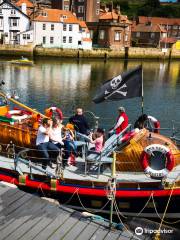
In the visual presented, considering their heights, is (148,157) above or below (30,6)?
below

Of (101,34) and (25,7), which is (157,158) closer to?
(25,7)

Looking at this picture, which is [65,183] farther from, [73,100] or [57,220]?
[73,100]

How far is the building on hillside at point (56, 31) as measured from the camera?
243ft

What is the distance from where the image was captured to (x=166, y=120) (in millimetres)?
27594

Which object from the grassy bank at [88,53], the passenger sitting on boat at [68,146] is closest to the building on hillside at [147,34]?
the grassy bank at [88,53]

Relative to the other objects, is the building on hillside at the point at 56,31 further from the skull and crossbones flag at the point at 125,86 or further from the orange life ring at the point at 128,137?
the orange life ring at the point at 128,137

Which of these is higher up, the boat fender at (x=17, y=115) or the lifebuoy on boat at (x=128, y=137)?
the boat fender at (x=17, y=115)

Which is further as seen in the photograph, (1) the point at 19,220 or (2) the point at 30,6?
(2) the point at 30,6

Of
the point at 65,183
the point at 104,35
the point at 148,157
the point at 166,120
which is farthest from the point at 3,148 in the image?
the point at 104,35

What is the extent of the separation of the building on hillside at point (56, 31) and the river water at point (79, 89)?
9735mm

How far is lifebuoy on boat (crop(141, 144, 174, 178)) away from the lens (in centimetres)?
1034

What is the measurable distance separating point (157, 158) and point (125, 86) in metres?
3.32

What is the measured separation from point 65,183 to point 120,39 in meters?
78.1

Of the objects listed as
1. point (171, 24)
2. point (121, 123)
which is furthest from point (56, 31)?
point (121, 123)
